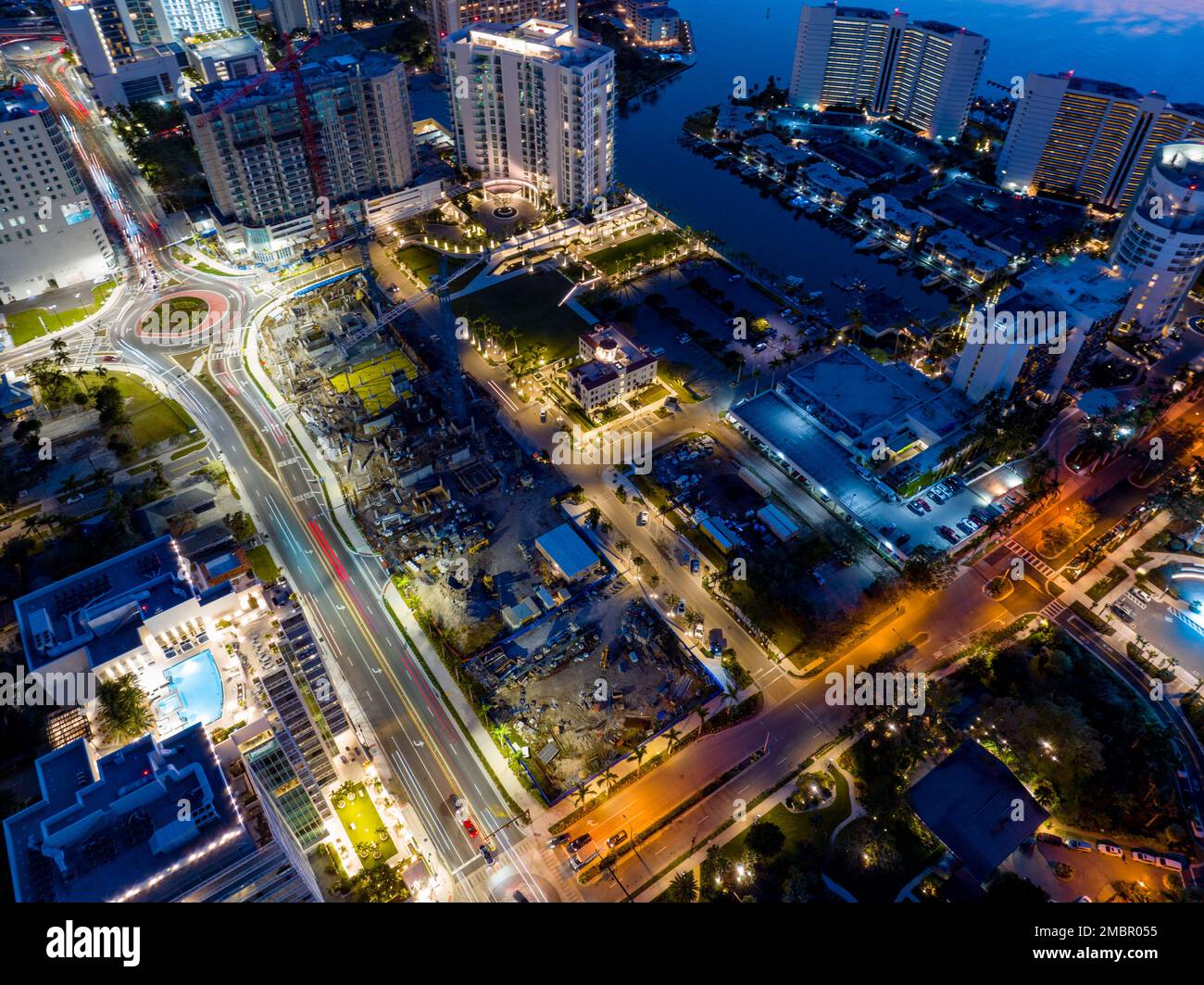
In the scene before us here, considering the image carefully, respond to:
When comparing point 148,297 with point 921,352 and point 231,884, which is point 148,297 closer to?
point 231,884

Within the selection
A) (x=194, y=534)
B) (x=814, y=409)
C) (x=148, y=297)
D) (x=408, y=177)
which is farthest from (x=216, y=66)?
(x=814, y=409)

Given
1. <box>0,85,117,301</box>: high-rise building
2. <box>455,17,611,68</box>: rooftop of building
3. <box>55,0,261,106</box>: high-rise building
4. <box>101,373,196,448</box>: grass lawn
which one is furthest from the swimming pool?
<box>55,0,261,106</box>: high-rise building

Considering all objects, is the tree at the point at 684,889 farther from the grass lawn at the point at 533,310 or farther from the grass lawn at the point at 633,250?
the grass lawn at the point at 633,250

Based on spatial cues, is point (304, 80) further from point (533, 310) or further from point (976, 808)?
point (976, 808)

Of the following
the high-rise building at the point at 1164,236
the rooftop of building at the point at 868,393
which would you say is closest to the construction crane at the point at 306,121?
the rooftop of building at the point at 868,393

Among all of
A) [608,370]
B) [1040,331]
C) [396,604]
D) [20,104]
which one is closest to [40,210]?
[20,104]
